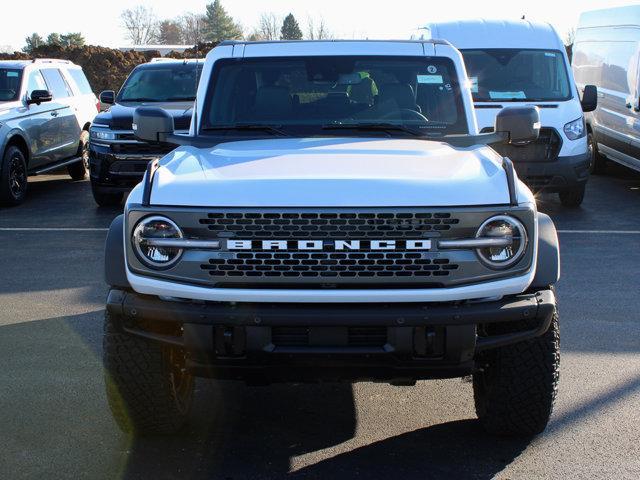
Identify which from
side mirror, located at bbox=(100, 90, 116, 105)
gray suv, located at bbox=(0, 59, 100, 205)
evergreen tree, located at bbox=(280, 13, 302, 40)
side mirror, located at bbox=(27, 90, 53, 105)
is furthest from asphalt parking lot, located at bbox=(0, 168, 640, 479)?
evergreen tree, located at bbox=(280, 13, 302, 40)

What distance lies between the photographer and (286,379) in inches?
165

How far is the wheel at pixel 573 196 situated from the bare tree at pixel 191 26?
3301 inches

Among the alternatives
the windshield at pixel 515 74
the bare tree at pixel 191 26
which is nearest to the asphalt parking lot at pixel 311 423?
the windshield at pixel 515 74

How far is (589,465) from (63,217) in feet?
29.5

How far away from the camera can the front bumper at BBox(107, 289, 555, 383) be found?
13.1 feet

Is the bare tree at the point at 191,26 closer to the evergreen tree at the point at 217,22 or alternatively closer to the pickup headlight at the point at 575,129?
the evergreen tree at the point at 217,22

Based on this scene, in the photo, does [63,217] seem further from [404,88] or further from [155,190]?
[155,190]

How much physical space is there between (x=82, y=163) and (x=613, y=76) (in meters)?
8.04

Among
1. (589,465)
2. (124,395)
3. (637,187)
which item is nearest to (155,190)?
(124,395)

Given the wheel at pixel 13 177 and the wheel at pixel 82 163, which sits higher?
the wheel at pixel 13 177

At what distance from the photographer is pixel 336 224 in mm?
4078

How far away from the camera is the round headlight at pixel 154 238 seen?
164 inches

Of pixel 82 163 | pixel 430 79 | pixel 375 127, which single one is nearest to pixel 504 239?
pixel 375 127

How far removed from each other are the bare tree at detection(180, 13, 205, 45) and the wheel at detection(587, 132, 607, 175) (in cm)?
8039
